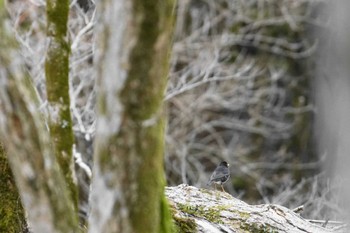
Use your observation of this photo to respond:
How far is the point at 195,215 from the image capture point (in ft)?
12.8

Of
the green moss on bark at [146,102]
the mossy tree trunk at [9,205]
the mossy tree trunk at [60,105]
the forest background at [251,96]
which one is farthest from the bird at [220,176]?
the forest background at [251,96]

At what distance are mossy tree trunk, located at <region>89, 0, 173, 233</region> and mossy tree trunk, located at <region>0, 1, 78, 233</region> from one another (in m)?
0.16

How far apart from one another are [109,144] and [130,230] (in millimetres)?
315

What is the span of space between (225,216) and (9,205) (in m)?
1.25

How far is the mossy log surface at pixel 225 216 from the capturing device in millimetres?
3811

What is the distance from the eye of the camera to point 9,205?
4031 mm

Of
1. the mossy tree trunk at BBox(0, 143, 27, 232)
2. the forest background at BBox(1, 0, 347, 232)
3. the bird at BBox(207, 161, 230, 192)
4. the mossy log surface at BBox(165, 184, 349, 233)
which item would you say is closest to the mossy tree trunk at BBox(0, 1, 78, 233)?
the mossy log surface at BBox(165, 184, 349, 233)

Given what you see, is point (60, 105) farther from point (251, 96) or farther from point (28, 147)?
point (251, 96)

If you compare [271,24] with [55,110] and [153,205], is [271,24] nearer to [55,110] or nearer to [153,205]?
[55,110]

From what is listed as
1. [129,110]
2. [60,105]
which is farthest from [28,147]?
[60,105]

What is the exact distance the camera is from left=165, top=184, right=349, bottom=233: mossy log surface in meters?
3.81

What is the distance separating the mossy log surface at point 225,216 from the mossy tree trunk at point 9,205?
0.87 meters

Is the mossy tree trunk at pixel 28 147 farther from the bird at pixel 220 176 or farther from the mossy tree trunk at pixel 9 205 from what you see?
the bird at pixel 220 176

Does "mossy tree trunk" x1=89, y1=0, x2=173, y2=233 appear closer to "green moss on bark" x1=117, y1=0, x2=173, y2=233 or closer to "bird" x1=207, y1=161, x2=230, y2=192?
"green moss on bark" x1=117, y1=0, x2=173, y2=233
